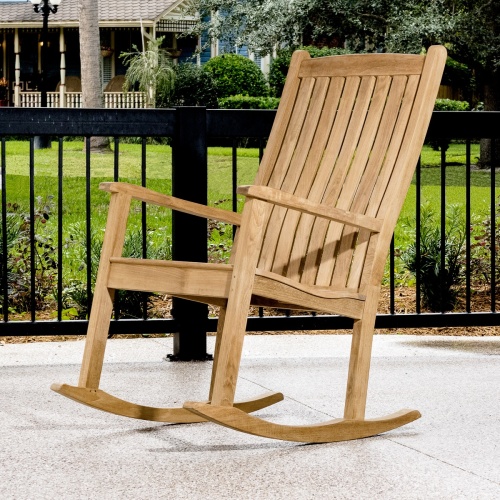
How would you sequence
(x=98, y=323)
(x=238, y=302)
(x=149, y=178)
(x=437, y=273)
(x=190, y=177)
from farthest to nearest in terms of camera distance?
(x=149, y=178) → (x=437, y=273) → (x=190, y=177) → (x=98, y=323) → (x=238, y=302)

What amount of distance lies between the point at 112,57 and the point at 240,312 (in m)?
24.4

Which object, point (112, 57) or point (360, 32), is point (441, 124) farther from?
point (112, 57)

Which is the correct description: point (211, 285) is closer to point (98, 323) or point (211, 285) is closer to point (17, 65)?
point (98, 323)

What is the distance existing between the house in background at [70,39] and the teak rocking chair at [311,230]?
70.3ft

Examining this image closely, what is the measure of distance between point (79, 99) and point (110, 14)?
8.65 ft

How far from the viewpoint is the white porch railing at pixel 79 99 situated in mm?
22578

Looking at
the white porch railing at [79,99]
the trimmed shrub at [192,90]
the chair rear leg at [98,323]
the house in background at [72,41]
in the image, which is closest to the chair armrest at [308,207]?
the chair rear leg at [98,323]

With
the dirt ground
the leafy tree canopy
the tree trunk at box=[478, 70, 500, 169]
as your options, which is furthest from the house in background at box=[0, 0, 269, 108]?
the dirt ground

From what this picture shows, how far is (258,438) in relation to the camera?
11.2ft

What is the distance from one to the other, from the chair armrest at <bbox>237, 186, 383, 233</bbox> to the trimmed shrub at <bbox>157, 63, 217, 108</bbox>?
17347 millimetres

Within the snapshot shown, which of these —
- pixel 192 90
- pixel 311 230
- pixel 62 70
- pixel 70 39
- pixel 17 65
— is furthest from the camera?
pixel 70 39

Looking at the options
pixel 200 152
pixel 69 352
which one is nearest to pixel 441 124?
pixel 200 152

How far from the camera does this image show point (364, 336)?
3432 mm

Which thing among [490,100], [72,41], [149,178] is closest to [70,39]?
[72,41]
